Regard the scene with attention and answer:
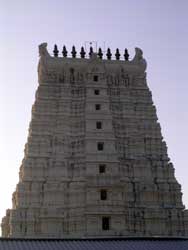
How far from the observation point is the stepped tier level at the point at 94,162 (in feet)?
160

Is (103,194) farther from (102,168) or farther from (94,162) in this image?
(94,162)

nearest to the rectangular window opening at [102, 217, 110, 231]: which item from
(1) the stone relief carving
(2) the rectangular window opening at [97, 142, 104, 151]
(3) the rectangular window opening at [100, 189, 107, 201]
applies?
(3) the rectangular window opening at [100, 189, 107, 201]

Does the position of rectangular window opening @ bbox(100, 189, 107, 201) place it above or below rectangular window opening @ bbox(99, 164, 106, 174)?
below

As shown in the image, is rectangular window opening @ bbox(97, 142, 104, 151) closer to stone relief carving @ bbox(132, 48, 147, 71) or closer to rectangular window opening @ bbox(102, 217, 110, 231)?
rectangular window opening @ bbox(102, 217, 110, 231)

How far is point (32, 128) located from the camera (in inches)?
2119

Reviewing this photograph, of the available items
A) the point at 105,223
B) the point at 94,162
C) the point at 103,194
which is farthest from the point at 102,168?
the point at 105,223

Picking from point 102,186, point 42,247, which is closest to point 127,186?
point 102,186

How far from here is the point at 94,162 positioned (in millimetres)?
51375

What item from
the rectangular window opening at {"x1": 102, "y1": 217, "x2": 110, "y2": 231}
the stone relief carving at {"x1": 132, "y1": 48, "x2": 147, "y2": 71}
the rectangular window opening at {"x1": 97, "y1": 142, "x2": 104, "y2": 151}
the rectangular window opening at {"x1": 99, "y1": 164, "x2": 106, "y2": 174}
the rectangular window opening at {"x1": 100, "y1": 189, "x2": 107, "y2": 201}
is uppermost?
the stone relief carving at {"x1": 132, "y1": 48, "x2": 147, "y2": 71}

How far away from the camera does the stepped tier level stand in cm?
4864

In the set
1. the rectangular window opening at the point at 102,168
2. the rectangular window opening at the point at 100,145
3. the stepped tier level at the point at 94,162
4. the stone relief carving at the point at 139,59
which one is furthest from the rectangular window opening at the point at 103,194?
the stone relief carving at the point at 139,59

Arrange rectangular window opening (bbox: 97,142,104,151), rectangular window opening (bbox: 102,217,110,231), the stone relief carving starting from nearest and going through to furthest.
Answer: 1. rectangular window opening (bbox: 102,217,110,231)
2. rectangular window opening (bbox: 97,142,104,151)
3. the stone relief carving

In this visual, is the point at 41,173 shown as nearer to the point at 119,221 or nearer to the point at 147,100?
the point at 119,221

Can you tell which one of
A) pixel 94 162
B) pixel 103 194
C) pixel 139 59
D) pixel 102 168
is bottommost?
pixel 103 194
